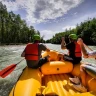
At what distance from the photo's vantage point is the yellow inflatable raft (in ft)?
8.95

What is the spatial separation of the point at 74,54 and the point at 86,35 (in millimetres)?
39015

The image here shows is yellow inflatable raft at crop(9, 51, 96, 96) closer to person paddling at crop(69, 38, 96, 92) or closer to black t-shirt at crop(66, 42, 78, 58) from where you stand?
person paddling at crop(69, 38, 96, 92)

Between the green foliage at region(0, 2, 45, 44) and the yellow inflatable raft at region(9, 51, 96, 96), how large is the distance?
39.3 m

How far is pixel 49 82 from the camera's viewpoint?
398 centimetres

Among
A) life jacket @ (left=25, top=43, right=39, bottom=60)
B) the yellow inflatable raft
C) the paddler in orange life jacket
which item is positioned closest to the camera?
the yellow inflatable raft

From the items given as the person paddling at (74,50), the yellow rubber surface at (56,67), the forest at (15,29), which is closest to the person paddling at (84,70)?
the yellow rubber surface at (56,67)

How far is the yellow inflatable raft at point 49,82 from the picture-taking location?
2.73 metres

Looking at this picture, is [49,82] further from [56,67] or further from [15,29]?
[15,29]

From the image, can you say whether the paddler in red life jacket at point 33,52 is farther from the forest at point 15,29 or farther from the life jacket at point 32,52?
the forest at point 15,29

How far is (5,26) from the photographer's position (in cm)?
4447

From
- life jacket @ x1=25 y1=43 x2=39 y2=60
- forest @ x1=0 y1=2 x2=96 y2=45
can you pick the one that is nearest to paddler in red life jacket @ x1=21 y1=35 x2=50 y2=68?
life jacket @ x1=25 y1=43 x2=39 y2=60

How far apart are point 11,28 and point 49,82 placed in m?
44.9

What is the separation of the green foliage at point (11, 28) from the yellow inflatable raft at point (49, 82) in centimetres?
3934

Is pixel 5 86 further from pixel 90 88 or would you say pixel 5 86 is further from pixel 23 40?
pixel 23 40
